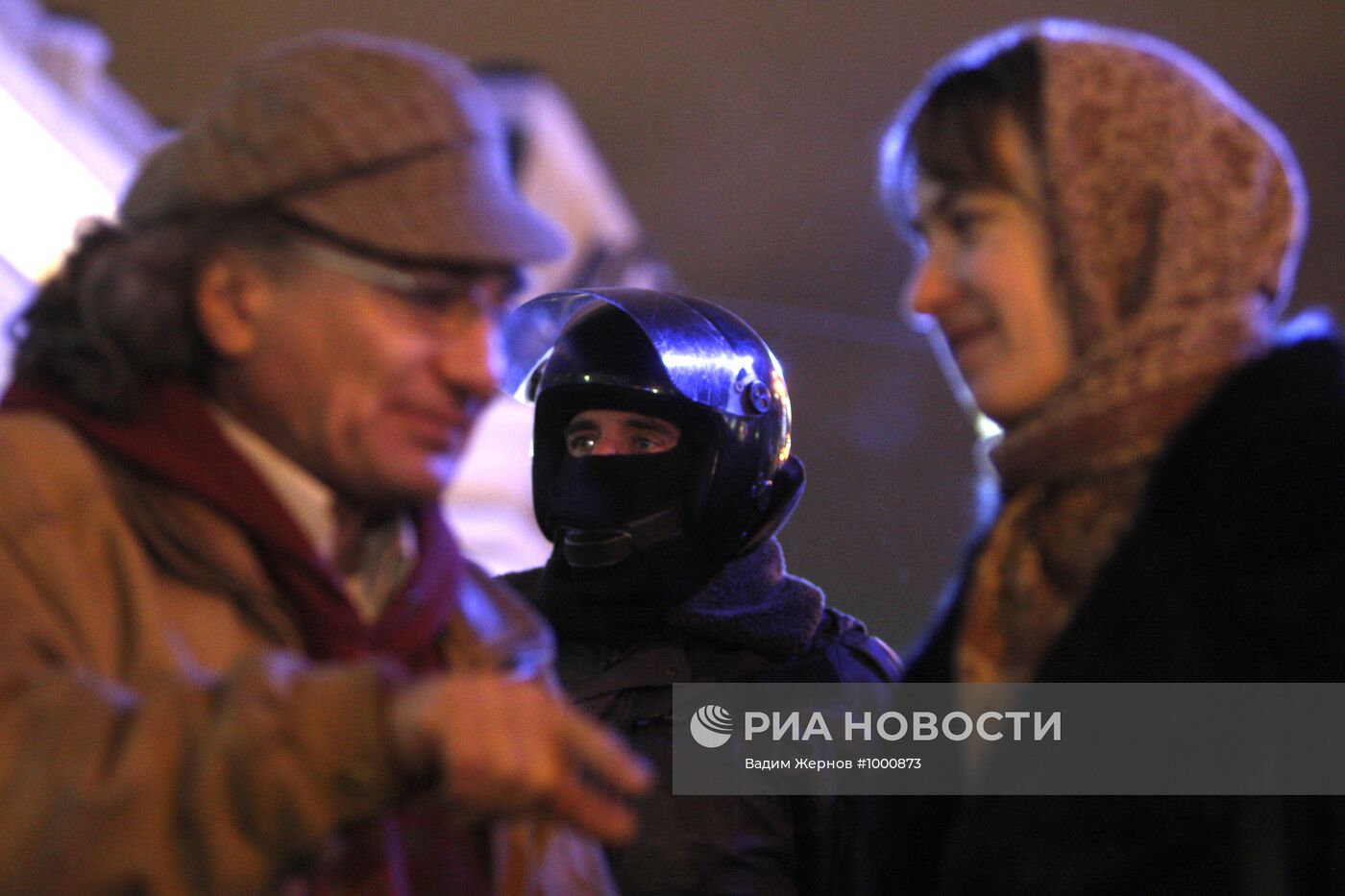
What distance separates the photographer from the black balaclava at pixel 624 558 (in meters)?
2.94

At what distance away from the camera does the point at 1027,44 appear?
1891mm

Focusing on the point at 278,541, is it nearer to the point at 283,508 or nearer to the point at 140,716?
the point at 283,508

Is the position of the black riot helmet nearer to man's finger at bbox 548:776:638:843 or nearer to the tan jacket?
the tan jacket

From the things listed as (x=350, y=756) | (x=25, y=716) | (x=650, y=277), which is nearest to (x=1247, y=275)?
(x=350, y=756)

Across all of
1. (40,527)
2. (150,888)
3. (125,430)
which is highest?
(125,430)

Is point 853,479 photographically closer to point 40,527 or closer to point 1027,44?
point 1027,44

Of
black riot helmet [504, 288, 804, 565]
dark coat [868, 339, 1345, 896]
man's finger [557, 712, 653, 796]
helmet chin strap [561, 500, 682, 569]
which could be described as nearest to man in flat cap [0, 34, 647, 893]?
man's finger [557, 712, 653, 796]

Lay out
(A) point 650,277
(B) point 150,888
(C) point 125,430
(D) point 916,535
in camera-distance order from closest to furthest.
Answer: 1. (B) point 150,888
2. (C) point 125,430
3. (D) point 916,535
4. (A) point 650,277

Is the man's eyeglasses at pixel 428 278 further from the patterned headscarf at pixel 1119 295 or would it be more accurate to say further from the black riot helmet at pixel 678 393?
the black riot helmet at pixel 678 393

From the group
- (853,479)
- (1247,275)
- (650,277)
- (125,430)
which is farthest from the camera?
(650,277)

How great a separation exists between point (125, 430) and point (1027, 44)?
3.90 feet

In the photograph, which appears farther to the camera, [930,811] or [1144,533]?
[930,811]

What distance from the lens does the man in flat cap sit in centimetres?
129

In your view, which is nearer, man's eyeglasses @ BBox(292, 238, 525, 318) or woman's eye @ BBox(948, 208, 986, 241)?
man's eyeglasses @ BBox(292, 238, 525, 318)
